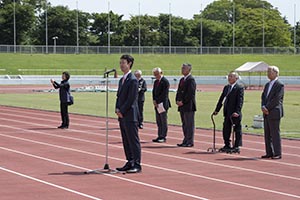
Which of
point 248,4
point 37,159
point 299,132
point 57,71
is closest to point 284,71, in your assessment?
point 57,71

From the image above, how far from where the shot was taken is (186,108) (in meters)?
18.5

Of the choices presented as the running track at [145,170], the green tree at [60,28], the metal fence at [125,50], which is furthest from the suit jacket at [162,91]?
the green tree at [60,28]

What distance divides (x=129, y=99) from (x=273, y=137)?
4002 millimetres

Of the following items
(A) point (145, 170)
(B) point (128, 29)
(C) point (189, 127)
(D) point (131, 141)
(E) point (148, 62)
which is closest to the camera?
(D) point (131, 141)

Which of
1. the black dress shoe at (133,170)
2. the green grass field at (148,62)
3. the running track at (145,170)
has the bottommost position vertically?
the running track at (145,170)

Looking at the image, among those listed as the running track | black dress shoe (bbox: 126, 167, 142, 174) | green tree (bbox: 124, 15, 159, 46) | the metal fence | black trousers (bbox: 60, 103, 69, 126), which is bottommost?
the running track

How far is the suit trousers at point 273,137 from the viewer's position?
52.7ft

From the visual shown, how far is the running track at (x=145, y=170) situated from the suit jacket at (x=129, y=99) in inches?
40.3

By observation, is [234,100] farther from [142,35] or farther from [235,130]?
[142,35]

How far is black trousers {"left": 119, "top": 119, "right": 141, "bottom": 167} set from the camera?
44.1 feet

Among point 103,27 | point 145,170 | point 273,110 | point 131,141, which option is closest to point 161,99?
point 273,110

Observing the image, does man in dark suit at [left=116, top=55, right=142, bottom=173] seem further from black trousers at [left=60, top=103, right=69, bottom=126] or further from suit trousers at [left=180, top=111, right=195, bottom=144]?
black trousers at [left=60, top=103, right=69, bottom=126]

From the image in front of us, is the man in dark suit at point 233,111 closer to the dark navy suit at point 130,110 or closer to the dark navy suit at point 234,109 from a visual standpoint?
the dark navy suit at point 234,109

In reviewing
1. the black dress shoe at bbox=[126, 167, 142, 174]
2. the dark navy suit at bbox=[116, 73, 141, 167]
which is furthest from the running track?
the dark navy suit at bbox=[116, 73, 141, 167]
